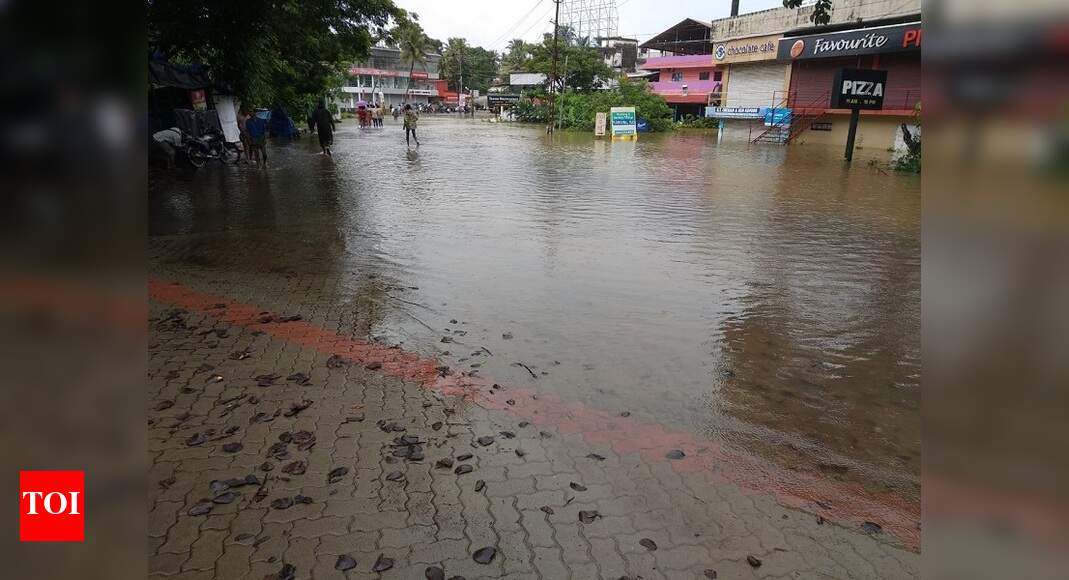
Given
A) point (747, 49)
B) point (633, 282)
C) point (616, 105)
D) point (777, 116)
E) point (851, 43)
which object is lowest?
point (633, 282)

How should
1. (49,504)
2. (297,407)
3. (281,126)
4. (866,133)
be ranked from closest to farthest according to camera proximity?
(49,504)
(297,407)
(281,126)
(866,133)

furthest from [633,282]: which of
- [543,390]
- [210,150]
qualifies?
[210,150]

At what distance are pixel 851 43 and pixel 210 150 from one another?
26.7 metres

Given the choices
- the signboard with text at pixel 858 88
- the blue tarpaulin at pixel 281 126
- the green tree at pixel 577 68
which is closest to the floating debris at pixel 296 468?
the signboard with text at pixel 858 88

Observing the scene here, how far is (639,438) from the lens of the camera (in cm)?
399

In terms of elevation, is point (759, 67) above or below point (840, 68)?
above

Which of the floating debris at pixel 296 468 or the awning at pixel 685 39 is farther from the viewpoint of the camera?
the awning at pixel 685 39

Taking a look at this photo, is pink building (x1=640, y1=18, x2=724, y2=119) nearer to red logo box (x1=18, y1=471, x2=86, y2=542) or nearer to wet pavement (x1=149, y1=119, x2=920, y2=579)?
wet pavement (x1=149, y1=119, x2=920, y2=579)

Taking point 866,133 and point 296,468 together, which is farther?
point 866,133

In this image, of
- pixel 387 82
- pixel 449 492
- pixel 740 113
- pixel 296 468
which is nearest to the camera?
pixel 449 492

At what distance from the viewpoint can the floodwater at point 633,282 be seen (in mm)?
4473

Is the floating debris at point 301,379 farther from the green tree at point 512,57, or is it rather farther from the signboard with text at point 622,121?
the green tree at point 512,57

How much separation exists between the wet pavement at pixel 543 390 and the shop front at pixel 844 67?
20.6 meters

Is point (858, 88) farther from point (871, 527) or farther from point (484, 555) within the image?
point (484, 555)
